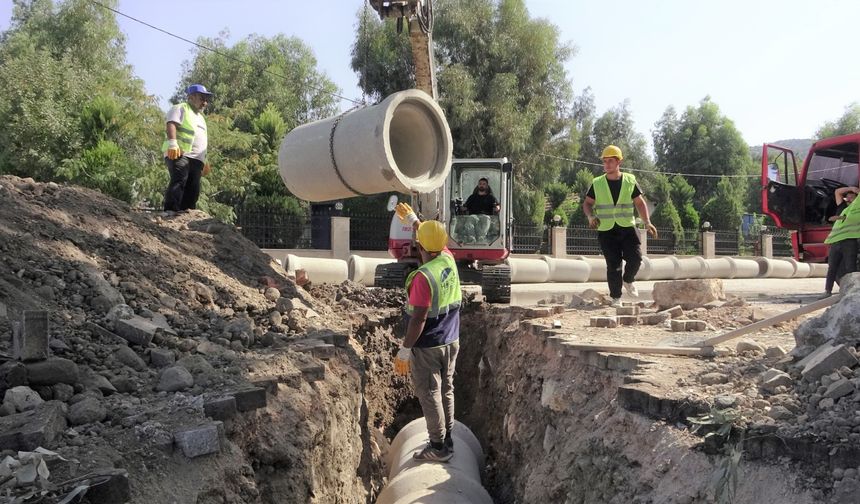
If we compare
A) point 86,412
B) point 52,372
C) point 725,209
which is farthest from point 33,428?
point 725,209

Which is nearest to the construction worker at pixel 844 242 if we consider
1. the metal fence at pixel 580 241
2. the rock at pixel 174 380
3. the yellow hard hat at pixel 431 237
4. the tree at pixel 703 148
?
the yellow hard hat at pixel 431 237

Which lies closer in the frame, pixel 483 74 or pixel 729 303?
pixel 729 303

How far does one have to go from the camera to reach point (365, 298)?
893cm

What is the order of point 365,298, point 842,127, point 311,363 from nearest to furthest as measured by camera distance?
point 311,363
point 365,298
point 842,127

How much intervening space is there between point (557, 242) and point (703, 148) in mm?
26929

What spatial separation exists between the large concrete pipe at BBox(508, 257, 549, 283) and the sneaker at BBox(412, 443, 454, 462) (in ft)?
39.7

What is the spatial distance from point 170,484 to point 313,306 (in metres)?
4.11

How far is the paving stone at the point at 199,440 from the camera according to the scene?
3.04 meters

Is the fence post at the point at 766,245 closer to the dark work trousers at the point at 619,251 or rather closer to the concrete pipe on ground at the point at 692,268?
the concrete pipe on ground at the point at 692,268

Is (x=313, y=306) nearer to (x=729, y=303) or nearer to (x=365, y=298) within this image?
(x=365, y=298)

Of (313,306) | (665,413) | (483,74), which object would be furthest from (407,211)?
(483,74)

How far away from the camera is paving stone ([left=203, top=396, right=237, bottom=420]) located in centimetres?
342

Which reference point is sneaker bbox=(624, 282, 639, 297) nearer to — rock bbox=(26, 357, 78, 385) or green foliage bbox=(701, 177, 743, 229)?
rock bbox=(26, 357, 78, 385)

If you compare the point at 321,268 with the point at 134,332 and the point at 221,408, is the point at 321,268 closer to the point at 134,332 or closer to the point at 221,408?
the point at 134,332
